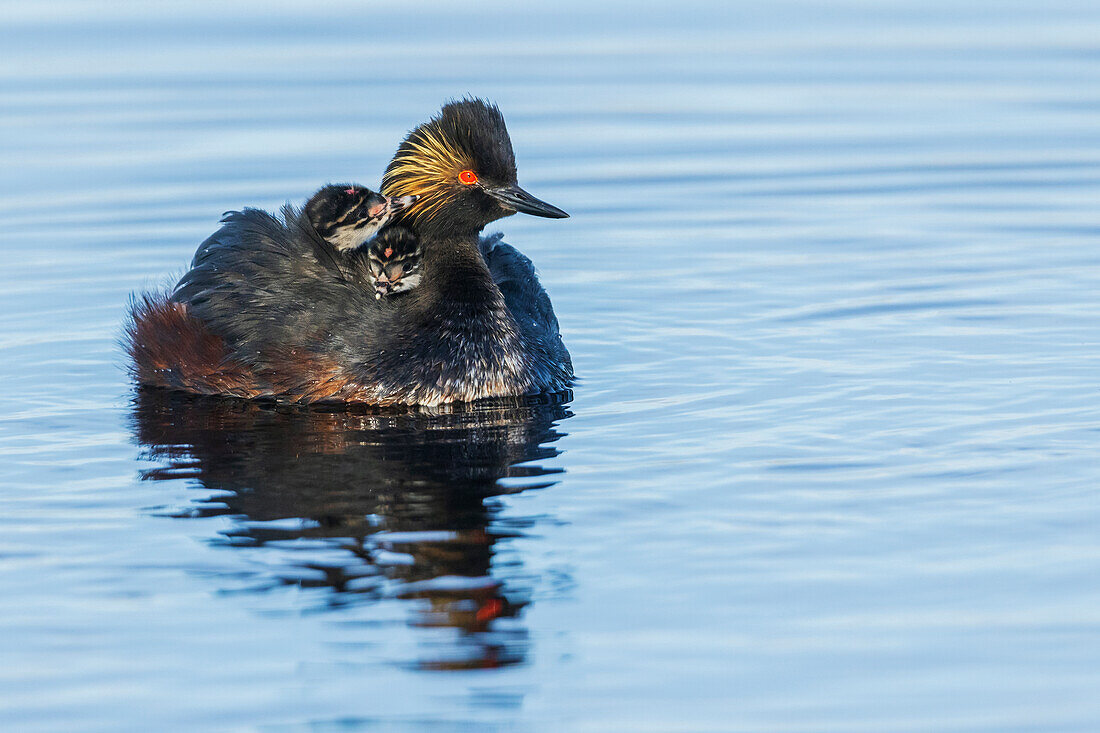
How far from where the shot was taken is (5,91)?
66.0ft

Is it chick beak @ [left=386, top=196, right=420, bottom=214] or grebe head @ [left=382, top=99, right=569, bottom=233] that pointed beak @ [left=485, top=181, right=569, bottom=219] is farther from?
chick beak @ [left=386, top=196, right=420, bottom=214]

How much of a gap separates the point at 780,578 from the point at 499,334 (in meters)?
3.78

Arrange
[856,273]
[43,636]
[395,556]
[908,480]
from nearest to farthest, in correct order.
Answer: [43,636] → [395,556] → [908,480] → [856,273]

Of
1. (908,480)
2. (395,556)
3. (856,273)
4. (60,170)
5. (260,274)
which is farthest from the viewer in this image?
(60,170)

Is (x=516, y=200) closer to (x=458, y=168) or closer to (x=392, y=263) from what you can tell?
(x=458, y=168)

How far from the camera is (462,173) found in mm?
11289

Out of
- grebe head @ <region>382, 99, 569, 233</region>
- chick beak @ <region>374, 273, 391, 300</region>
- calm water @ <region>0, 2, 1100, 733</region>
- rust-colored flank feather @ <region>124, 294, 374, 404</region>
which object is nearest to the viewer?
calm water @ <region>0, 2, 1100, 733</region>

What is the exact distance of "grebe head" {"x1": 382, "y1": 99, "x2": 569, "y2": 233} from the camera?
11.2 metres

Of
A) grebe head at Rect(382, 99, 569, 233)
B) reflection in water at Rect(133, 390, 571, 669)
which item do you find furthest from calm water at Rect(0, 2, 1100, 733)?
grebe head at Rect(382, 99, 569, 233)

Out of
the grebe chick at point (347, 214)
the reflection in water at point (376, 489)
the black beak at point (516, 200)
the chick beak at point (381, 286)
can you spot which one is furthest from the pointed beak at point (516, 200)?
the reflection in water at point (376, 489)

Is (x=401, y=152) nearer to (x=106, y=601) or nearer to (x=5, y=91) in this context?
(x=106, y=601)

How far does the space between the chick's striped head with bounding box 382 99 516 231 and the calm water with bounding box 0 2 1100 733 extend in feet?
4.21

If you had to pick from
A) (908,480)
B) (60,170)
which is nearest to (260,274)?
(908,480)

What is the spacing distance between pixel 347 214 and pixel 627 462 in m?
2.61
